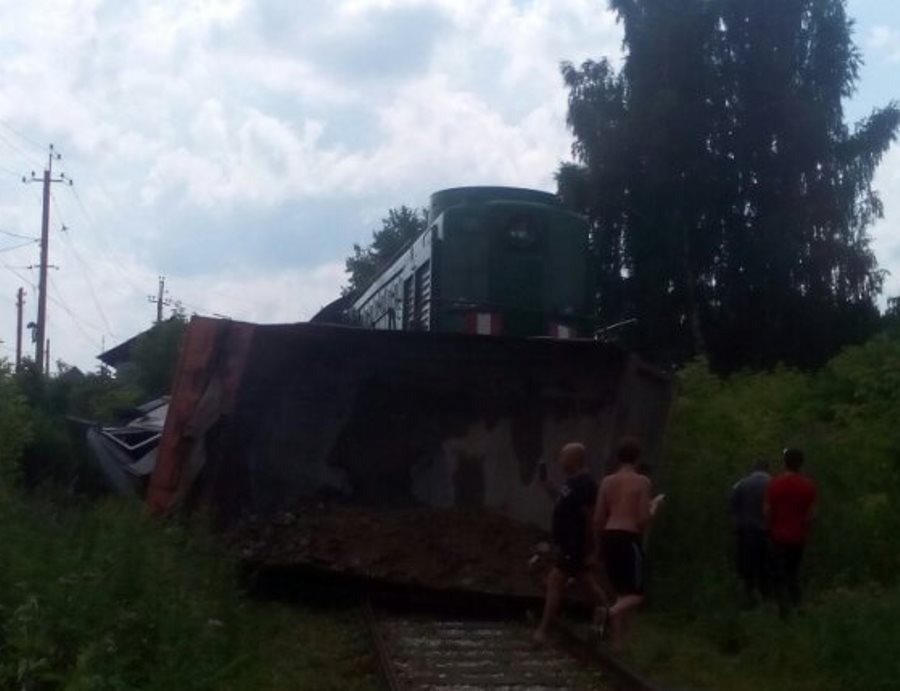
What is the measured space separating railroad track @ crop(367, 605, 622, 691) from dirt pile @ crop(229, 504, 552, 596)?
0.34m

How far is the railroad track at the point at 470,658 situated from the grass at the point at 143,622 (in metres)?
0.24

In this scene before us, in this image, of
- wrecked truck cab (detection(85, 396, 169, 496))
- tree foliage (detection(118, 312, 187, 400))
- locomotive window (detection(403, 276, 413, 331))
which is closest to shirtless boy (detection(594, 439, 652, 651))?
locomotive window (detection(403, 276, 413, 331))

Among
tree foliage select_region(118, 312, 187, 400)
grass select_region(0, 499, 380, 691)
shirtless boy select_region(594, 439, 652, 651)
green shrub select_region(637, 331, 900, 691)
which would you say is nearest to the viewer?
grass select_region(0, 499, 380, 691)

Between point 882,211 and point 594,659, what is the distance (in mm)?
30811

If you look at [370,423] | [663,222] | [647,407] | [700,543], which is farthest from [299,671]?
[663,222]

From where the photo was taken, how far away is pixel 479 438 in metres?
14.9

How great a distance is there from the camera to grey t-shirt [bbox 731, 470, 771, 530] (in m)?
15.4

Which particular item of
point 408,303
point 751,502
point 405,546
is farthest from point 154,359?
point 405,546

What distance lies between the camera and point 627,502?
1176 cm

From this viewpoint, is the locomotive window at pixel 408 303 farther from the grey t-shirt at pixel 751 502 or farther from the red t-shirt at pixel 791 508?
the red t-shirt at pixel 791 508

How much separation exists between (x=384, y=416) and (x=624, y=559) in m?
3.64

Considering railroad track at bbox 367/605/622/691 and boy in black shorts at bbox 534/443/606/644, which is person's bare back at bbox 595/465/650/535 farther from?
railroad track at bbox 367/605/622/691

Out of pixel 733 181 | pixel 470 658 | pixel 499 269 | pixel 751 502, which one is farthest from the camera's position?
pixel 733 181

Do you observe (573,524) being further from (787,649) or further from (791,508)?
(791,508)
